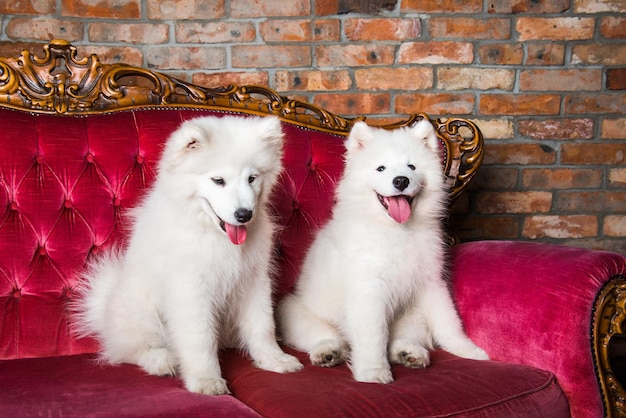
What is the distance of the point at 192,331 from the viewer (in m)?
1.79

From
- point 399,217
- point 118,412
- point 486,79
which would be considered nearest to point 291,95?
point 486,79

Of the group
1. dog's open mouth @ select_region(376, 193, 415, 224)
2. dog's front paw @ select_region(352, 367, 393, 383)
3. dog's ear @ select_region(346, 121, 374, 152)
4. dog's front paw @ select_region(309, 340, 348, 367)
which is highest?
dog's ear @ select_region(346, 121, 374, 152)

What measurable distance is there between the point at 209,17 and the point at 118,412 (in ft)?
6.81

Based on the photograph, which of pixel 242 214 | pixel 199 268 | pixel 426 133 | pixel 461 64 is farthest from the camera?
pixel 461 64

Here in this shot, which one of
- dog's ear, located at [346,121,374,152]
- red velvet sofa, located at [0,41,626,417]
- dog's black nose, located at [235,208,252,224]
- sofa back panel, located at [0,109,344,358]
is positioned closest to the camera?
red velvet sofa, located at [0,41,626,417]

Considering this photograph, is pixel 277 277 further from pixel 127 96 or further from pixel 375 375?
pixel 127 96

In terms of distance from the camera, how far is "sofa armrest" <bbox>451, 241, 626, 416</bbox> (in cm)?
181

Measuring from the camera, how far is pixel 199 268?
1888 millimetres

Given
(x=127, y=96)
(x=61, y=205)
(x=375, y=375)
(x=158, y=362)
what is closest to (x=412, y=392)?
(x=375, y=375)

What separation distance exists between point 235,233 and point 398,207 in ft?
1.98

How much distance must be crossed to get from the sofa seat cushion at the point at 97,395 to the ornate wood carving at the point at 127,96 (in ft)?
3.47

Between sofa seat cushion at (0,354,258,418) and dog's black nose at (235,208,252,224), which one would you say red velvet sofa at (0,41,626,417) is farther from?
dog's black nose at (235,208,252,224)

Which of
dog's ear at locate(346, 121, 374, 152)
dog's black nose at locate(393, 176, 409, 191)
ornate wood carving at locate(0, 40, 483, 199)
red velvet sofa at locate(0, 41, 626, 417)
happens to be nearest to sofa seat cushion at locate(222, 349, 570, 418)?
red velvet sofa at locate(0, 41, 626, 417)

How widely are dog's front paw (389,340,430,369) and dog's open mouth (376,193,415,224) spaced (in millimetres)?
427
